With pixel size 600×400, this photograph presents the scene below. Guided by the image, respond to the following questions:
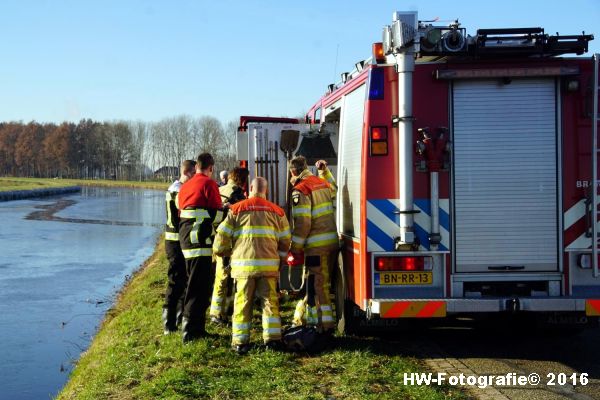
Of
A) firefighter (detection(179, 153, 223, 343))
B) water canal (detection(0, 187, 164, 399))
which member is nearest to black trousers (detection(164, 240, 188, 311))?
firefighter (detection(179, 153, 223, 343))

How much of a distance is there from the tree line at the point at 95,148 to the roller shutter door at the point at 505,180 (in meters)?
110

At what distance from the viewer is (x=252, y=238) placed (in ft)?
22.3

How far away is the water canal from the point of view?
31.9ft

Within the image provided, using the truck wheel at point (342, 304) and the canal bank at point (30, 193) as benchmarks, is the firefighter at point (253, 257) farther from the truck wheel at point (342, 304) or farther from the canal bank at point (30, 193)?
the canal bank at point (30, 193)

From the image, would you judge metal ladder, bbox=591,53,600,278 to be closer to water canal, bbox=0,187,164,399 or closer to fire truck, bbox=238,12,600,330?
fire truck, bbox=238,12,600,330

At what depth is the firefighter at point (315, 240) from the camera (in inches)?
282

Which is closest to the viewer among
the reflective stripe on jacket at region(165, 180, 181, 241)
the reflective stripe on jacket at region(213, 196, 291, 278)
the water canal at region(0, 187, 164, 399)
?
the reflective stripe on jacket at region(213, 196, 291, 278)

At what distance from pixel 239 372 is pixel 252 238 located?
133cm

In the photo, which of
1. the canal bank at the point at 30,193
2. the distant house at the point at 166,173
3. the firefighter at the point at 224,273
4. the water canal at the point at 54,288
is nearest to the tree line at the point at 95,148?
the distant house at the point at 166,173

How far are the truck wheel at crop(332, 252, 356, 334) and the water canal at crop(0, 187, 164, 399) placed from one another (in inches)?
152

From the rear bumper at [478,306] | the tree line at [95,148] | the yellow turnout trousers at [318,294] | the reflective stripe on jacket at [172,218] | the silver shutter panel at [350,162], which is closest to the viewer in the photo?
the rear bumper at [478,306]

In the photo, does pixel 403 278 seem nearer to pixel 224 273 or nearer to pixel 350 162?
pixel 350 162

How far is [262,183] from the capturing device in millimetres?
7008

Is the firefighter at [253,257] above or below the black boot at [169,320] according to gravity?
above
